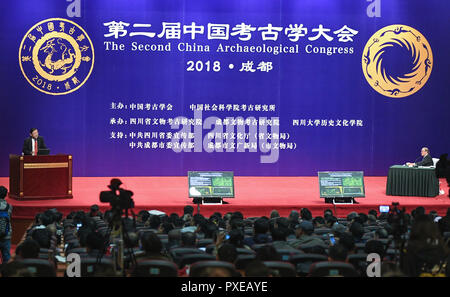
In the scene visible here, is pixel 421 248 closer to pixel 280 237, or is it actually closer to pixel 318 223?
pixel 280 237

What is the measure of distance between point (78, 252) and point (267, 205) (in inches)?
198

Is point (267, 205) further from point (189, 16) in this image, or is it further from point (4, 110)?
point (4, 110)

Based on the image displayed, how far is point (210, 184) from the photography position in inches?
397

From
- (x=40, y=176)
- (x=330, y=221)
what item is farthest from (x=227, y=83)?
(x=330, y=221)

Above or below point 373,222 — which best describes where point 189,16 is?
above

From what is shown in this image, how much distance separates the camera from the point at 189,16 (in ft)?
44.2

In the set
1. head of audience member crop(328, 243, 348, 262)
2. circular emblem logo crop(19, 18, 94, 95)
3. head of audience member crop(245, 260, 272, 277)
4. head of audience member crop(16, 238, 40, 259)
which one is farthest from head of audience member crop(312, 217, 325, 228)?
circular emblem logo crop(19, 18, 94, 95)

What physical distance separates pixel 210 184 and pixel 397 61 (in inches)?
240

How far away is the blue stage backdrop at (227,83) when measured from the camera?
1329 cm

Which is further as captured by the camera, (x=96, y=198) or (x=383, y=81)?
(x=383, y=81)

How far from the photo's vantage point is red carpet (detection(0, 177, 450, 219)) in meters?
9.84

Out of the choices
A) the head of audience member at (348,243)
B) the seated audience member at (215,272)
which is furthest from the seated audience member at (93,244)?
the head of audience member at (348,243)
